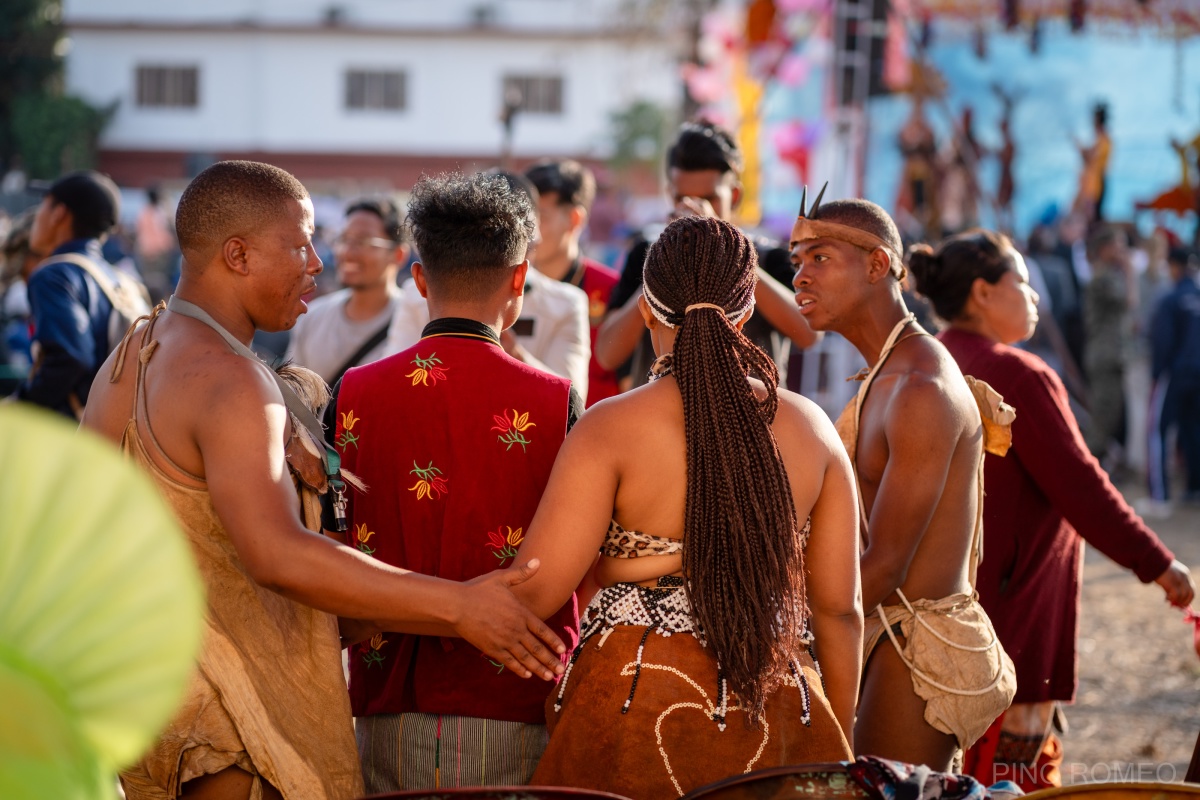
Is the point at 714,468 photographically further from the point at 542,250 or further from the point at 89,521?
the point at 542,250

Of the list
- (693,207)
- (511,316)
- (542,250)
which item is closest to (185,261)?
(511,316)

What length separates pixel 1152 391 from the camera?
1210 centimetres

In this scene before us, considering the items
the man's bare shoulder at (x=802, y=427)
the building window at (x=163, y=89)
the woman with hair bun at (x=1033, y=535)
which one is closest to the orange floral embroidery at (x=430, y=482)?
the man's bare shoulder at (x=802, y=427)

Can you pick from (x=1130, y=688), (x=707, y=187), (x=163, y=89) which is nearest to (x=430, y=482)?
(x=707, y=187)

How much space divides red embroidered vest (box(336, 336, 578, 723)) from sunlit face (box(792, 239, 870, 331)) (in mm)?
1037

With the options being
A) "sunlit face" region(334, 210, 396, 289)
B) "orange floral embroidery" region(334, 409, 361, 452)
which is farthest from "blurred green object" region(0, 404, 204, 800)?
"sunlit face" region(334, 210, 396, 289)

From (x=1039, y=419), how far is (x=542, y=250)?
2466mm

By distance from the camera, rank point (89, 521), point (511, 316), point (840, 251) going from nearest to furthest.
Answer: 1. point (89, 521)
2. point (511, 316)
3. point (840, 251)

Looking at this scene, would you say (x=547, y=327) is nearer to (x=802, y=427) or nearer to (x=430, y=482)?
(x=430, y=482)

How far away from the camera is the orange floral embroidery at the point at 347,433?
9.10ft

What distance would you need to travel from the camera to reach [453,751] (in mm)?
2688

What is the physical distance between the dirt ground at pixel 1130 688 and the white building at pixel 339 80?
3332 cm

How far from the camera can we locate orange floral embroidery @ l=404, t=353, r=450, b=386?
271 cm

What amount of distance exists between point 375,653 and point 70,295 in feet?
10.6
